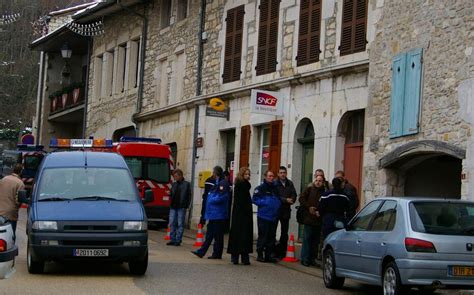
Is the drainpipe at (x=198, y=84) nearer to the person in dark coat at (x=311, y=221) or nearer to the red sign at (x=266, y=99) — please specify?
the red sign at (x=266, y=99)

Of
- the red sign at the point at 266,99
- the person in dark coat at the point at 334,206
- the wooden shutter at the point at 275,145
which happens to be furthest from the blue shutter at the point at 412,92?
the wooden shutter at the point at 275,145

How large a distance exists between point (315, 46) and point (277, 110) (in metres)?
2.03

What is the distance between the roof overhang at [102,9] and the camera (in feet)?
110

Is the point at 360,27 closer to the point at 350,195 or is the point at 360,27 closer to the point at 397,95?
the point at 397,95

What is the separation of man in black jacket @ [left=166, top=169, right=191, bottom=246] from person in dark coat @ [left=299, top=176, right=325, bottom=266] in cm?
381

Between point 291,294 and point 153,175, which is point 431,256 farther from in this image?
point 153,175

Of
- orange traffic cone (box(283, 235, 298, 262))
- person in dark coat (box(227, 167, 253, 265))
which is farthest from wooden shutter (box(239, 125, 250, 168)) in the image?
person in dark coat (box(227, 167, 253, 265))

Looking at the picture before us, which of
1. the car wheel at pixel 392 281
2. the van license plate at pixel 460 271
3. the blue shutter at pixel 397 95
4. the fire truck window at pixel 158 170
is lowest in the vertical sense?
the car wheel at pixel 392 281

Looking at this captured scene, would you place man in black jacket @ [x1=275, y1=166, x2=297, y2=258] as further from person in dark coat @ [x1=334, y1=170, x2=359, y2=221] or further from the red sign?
the red sign

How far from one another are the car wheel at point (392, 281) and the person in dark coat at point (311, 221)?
498 cm

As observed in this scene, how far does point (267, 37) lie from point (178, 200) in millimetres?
6171

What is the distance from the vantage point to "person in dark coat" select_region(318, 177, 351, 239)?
15570 millimetres

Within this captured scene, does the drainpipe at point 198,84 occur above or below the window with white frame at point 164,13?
below

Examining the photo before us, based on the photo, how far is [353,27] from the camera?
19844mm
